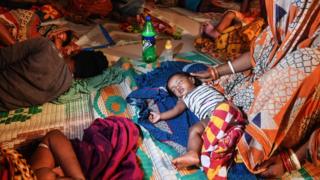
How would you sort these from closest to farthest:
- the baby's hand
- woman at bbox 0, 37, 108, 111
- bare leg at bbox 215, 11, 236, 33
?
1. the baby's hand
2. woman at bbox 0, 37, 108, 111
3. bare leg at bbox 215, 11, 236, 33

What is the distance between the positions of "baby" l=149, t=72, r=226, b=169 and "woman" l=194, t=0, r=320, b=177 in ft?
0.80

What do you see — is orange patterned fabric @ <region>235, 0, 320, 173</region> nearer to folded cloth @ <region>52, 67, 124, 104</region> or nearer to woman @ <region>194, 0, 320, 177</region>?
woman @ <region>194, 0, 320, 177</region>

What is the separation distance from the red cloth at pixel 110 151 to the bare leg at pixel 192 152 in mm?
186

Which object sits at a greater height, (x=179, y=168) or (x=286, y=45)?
(x=286, y=45)

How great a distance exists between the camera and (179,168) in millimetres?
1337

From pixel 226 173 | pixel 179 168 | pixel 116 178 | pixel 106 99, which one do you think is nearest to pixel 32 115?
pixel 106 99

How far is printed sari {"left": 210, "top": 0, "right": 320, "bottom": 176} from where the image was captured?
1.02 meters

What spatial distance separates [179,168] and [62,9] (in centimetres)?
278

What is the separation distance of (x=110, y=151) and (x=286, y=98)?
81 centimetres

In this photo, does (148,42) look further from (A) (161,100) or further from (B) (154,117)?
(B) (154,117)

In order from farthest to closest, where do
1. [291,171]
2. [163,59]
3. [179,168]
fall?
[163,59], [179,168], [291,171]

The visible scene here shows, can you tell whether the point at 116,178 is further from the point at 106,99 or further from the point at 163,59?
the point at 163,59

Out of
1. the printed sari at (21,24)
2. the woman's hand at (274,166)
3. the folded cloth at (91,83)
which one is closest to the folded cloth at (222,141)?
the woman's hand at (274,166)

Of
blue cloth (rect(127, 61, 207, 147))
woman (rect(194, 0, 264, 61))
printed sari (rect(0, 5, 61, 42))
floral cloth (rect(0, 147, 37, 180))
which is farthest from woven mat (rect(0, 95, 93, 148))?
woman (rect(194, 0, 264, 61))
